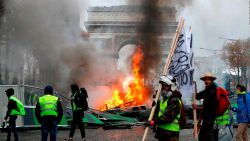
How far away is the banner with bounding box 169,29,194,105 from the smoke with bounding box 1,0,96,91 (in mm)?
18856

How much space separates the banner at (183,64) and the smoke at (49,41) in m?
18.9

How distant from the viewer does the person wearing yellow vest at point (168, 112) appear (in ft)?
23.7

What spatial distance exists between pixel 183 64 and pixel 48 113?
3137 mm

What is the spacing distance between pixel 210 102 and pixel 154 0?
30702 mm

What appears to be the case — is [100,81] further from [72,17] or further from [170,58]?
[170,58]

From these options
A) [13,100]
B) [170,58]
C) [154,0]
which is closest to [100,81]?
[154,0]

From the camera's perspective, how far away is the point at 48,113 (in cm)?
1057

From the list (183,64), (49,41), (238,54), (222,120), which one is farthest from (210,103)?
(238,54)

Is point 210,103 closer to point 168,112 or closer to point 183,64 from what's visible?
point 168,112

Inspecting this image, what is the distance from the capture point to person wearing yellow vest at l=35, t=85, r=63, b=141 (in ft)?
34.7

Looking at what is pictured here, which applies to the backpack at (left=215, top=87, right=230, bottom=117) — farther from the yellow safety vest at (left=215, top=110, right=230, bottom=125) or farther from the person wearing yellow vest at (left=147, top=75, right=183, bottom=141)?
the yellow safety vest at (left=215, top=110, right=230, bottom=125)

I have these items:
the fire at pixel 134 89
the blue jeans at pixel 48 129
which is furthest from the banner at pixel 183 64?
the fire at pixel 134 89

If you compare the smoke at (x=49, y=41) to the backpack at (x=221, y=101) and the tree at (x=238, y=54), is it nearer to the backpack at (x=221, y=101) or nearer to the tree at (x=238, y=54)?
the tree at (x=238, y=54)

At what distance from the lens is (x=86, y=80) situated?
4034 cm
